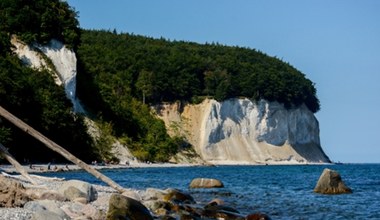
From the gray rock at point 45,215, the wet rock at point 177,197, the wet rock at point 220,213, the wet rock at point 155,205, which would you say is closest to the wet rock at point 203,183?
the wet rock at point 177,197

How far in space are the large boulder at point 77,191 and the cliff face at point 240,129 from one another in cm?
9464

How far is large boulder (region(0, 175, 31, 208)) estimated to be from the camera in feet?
53.4

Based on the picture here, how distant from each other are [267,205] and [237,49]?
130485 mm

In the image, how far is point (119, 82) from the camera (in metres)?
118

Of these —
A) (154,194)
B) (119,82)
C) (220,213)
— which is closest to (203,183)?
(154,194)

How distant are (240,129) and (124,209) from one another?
361ft

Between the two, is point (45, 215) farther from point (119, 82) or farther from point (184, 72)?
point (184, 72)

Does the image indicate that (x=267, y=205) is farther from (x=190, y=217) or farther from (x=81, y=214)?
(x=81, y=214)

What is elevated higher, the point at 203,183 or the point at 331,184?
the point at 331,184

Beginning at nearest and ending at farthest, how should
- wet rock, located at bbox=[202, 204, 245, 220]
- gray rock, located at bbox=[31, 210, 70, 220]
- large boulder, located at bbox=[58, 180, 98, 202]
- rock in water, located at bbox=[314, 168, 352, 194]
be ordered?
1. gray rock, located at bbox=[31, 210, 70, 220]
2. large boulder, located at bbox=[58, 180, 98, 202]
3. wet rock, located at bbox=[202, 204, 245, 220]
4. rock in water, located at bbox=[314, 168, 352, 194]

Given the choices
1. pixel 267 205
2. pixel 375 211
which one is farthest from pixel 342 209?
pixel 267 205

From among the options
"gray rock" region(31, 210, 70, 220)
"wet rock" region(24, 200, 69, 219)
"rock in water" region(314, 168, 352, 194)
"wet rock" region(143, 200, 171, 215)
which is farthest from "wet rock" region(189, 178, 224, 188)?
"gray rock" region(31, 210, 70, 220)

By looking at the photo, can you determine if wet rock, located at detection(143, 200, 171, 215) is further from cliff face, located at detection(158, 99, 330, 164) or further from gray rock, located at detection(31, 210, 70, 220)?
cliff face, located at detection(158, 99, 330, 164)

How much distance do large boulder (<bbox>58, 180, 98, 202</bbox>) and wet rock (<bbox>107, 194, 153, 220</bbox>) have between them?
347 cm
